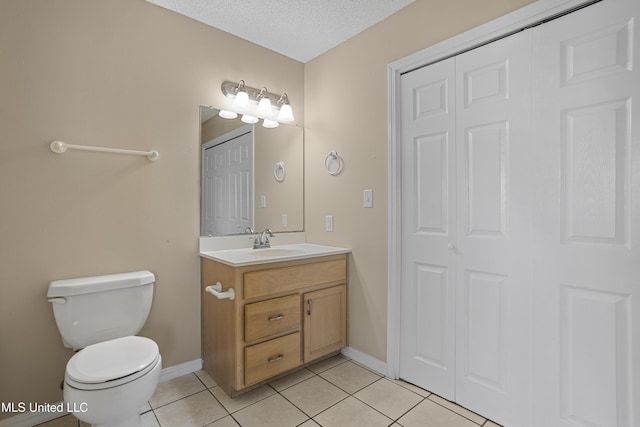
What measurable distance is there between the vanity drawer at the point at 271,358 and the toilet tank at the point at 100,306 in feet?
2.16

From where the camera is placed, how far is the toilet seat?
4.31 ft

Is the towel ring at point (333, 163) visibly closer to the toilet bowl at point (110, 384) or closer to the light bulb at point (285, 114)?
the light bulb at point (285, 114)

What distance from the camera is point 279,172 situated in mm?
2676

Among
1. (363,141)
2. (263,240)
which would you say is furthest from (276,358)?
(363,141)

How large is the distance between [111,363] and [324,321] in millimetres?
1275

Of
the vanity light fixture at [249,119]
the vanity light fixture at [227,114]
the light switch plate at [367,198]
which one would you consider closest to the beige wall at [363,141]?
the light switch plate at [367,198]

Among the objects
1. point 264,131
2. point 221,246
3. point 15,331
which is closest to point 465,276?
point 221,246

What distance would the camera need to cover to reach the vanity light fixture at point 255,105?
92.7 inches

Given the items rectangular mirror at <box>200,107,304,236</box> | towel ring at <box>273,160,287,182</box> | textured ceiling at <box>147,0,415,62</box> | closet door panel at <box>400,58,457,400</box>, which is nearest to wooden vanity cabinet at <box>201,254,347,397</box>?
rectangular mirror at <box>200,107,304,236</box>

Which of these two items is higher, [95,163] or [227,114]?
[227,114]

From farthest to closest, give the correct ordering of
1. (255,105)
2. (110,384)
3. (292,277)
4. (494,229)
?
(255,105) < (292,277) < (494,229) < (110,384)

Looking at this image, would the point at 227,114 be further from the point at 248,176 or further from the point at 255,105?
the point at 248,176

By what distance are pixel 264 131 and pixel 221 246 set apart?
3.15 ft

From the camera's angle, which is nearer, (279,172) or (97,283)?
(97,283)
